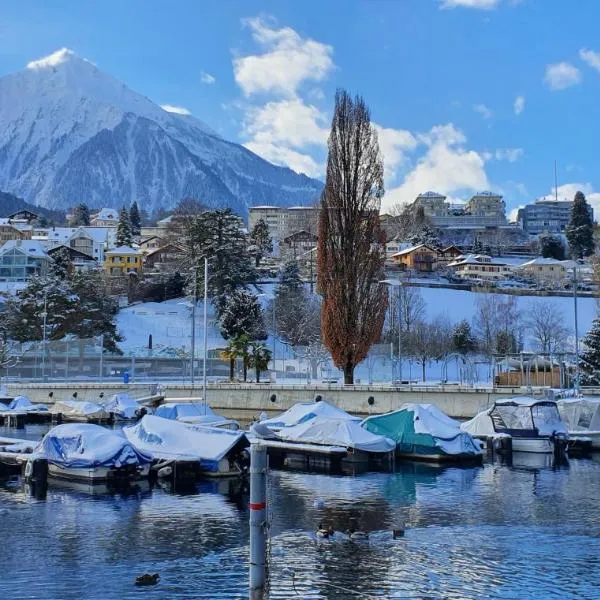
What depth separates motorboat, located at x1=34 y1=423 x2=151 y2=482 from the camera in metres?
28.3

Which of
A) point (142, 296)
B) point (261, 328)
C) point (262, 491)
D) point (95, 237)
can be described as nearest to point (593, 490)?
point (262, 491)

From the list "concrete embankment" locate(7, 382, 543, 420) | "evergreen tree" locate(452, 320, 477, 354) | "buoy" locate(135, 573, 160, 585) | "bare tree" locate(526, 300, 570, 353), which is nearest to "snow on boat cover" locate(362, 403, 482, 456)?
"concrete embankment" locate(7, 382, 543, 420)

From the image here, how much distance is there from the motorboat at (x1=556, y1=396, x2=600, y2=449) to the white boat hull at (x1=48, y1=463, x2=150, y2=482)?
73.7 feet

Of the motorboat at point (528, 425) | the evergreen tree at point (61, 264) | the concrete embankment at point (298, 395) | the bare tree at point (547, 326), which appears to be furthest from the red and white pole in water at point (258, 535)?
the evergreen tree at point (61, 264)

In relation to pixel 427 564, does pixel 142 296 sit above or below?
above

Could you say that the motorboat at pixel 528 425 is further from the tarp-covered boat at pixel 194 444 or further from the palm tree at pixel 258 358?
the palm tree at pixel 258 358

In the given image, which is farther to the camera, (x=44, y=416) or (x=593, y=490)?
(x=44, y=416)

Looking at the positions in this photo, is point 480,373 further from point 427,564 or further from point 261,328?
point 427,564

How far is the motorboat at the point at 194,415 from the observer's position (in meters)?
37.6

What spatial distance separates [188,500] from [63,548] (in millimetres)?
6825

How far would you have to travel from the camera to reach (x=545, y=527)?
2166 centimetres

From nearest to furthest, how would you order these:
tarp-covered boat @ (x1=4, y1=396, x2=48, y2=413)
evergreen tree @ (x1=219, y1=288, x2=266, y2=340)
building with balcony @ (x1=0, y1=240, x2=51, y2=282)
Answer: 1. tarp-covered boat @ (x1=4, y1=396, x2=48, y2=413)
2. evergreen tree @ (x1=219, y1=288, x2=266, y2=340)
3. building with balcony @ (x1=0, y1=240, x2=51, y2=282)

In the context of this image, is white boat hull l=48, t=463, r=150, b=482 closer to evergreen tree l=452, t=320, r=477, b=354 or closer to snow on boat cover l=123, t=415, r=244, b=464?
snow on boat cover l=123, t=415, r=244, b=464

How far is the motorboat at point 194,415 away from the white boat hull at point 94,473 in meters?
8.09
